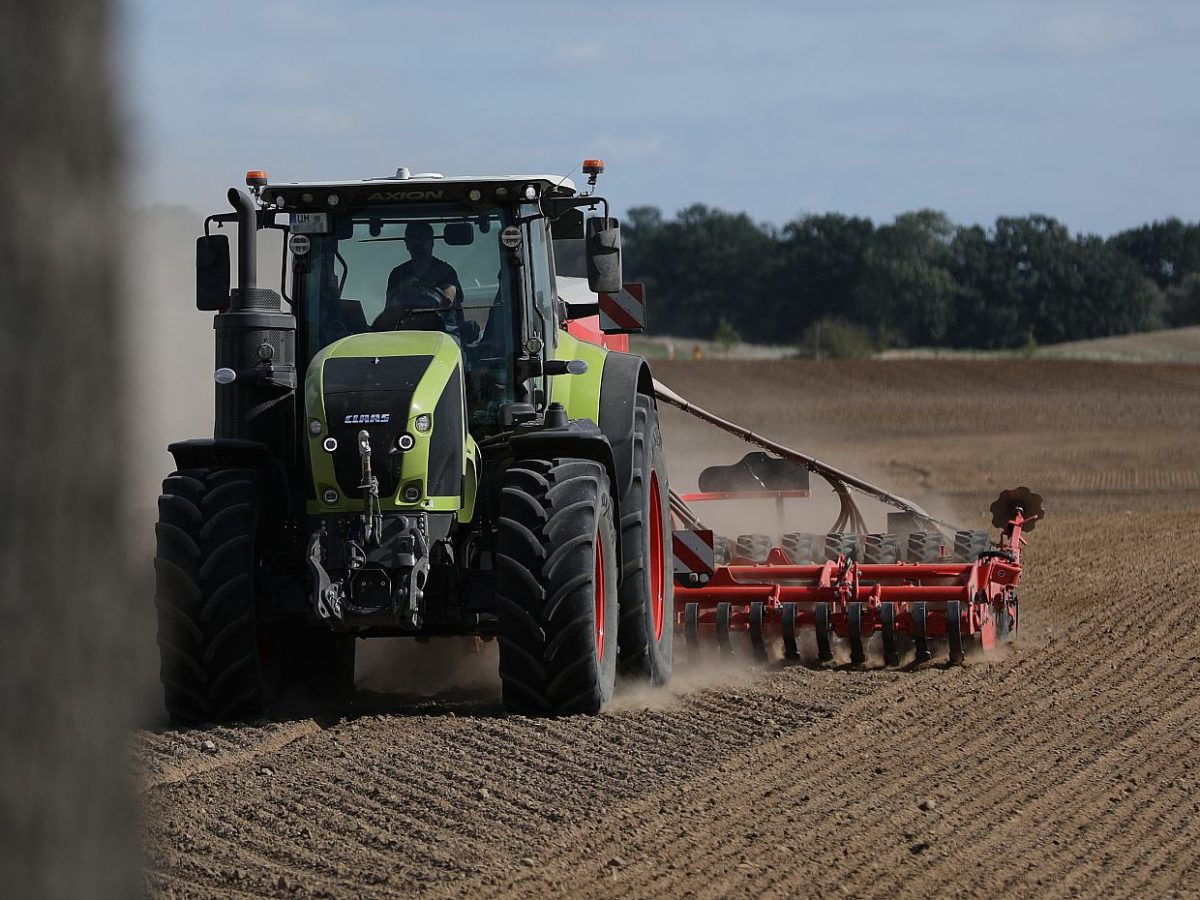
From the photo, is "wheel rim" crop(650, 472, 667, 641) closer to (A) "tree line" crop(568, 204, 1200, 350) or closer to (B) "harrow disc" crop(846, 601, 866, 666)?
(B) "harrow disc" crop(846, 601, 866, 666)

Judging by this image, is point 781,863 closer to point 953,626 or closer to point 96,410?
point 96,410

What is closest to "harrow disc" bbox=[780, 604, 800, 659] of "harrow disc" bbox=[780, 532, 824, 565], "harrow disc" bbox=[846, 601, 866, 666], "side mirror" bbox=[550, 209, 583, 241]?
"harrow disc" bbox=[846, 601, 866, 666]

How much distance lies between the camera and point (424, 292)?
7633mm

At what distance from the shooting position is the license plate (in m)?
7.69

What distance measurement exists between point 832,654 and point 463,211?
3225 mm

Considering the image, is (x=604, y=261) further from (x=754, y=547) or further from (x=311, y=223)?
(x=754, y=547)

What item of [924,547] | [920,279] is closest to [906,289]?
[920,279]

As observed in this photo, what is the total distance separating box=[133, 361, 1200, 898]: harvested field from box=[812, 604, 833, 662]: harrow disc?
171 mm

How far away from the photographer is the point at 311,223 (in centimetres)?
770

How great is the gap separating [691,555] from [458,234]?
8.09 feet

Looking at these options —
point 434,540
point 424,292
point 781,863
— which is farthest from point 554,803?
point 424,292

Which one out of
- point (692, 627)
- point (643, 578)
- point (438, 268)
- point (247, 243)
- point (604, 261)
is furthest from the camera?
point (692, 627)

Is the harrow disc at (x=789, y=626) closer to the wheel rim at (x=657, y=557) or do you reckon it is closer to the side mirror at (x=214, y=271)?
the wheel rim at (x=657, y=557)

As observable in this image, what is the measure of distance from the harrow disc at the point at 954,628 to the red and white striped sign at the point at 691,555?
127 centimetres
